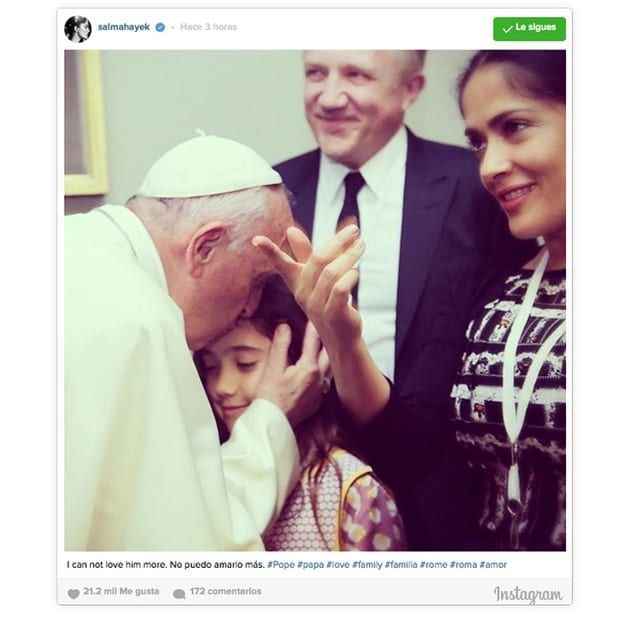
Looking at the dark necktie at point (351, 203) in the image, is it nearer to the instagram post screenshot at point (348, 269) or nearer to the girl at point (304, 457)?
the instagram post screenshot at point (348, 269)

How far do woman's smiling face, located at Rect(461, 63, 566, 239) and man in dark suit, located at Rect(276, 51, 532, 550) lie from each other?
0.03 meters

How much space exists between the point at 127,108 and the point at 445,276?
2.01ft

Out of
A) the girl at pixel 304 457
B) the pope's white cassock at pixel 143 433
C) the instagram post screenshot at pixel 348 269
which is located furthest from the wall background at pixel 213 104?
the girl at pixel 304 457

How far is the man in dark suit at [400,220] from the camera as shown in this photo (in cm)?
132

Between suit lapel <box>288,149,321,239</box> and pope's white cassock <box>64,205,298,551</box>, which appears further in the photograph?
suit lapel <box>288,149,321,239</box>

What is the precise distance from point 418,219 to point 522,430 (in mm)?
394

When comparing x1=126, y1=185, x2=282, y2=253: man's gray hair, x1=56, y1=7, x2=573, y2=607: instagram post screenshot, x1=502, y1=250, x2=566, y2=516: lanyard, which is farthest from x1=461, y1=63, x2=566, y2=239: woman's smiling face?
x1=126, y1=185, x2=282, y2=253: man's gray hair

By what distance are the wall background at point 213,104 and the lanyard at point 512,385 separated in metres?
0.32

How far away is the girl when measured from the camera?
131cm

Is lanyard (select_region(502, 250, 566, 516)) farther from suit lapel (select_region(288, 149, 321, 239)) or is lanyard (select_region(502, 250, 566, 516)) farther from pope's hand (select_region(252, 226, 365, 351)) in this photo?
suit lapel (select_region(288, 149, 321, 239))

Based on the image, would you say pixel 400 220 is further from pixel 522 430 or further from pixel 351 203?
pixel 522 430
